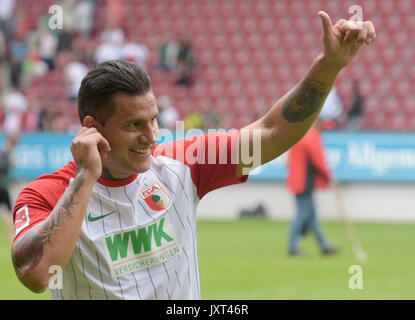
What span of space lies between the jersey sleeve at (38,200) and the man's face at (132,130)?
239 millimetres

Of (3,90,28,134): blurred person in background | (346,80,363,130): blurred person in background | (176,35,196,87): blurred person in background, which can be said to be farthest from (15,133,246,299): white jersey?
(176,35,196,87): blurred person in background

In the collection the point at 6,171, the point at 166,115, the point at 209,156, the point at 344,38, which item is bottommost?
the point at 6,171

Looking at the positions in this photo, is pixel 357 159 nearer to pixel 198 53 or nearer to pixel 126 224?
pixel 198 53

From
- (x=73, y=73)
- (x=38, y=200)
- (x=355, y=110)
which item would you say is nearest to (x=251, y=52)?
(x=355, y=110)

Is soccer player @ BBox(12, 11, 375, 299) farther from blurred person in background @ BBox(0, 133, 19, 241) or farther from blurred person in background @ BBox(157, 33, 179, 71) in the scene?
blurred person in background @ BBox(157, 33, 179, 71)

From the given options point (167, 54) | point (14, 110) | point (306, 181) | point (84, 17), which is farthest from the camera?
point (84, 17)

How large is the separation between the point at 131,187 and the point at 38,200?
0.41m

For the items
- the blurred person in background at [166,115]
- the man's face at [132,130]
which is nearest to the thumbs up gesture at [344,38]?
the man's face at [132,130]

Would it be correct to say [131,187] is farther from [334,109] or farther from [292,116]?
[334,109]

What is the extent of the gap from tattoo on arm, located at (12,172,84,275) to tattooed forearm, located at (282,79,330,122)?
3.24 ft

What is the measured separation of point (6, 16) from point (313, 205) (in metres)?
15.9

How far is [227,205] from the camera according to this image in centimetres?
1962

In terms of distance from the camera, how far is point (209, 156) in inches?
132

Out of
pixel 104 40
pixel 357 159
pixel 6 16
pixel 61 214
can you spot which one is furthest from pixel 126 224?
pixel 6 16
